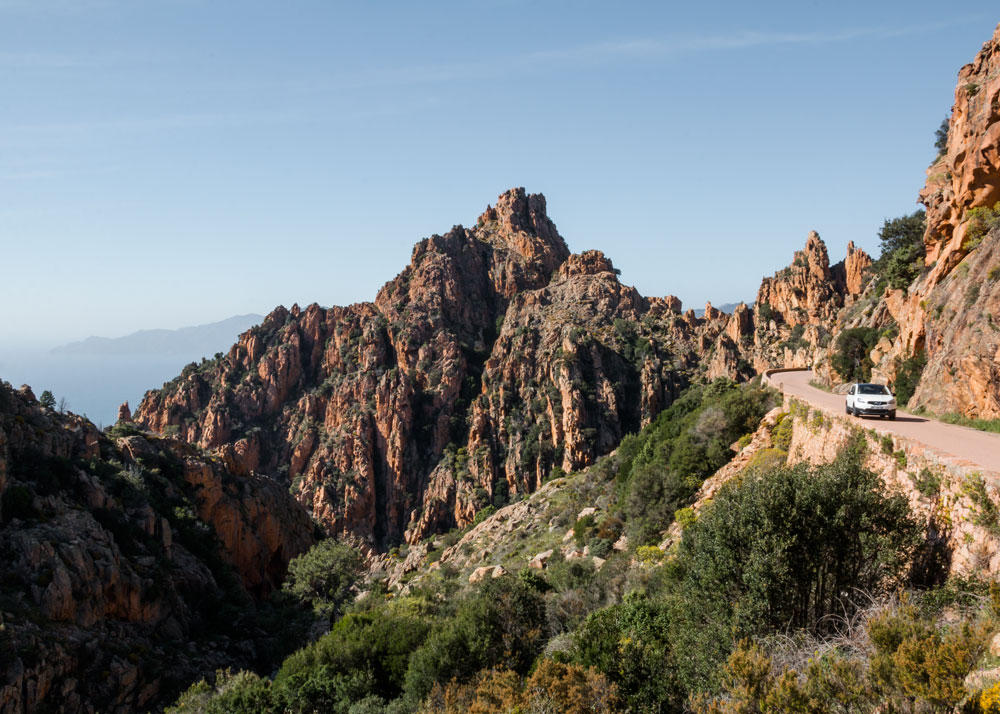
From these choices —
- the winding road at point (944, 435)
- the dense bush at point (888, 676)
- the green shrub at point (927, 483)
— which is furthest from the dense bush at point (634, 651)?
the winding road at point (944, 435)

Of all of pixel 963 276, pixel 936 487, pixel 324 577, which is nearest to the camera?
pixel 936 487

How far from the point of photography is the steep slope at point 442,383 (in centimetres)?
9231

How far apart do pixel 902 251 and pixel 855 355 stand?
23.7 feet

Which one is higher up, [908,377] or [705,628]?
[908,377]

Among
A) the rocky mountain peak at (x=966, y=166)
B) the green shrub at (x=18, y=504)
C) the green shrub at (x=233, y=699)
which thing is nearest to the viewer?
the green shrub at (x=233, y=699)

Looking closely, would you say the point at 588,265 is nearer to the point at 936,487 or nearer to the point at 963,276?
the point at 963,276

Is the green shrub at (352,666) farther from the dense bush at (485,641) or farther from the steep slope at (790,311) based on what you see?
the steep slope at (790,311)

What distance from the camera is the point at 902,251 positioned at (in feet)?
119

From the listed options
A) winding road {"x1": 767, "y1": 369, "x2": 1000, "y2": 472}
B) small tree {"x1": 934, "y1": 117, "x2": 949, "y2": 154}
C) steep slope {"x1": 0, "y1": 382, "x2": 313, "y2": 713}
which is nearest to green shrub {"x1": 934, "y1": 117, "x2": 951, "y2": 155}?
small tree {"x1": 934, "y1": 117, "x2": 949, "y2": 154}

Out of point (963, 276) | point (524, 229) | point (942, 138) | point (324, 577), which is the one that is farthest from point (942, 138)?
point (524, 229)

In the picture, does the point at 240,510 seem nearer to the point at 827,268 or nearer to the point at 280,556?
the point at 280,556

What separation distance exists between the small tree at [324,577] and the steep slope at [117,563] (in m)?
3.82

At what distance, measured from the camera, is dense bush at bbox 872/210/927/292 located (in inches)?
1398

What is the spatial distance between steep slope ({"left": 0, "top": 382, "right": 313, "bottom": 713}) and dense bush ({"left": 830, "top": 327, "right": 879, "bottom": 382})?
121 ft
